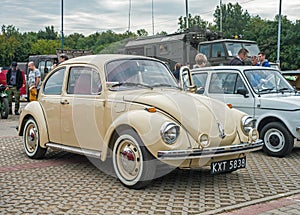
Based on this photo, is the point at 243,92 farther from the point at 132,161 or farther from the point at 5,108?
the point at 5,108

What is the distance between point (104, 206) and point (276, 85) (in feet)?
17.5

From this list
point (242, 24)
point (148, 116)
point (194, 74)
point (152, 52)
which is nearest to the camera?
point (148, 116)

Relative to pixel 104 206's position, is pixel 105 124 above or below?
above

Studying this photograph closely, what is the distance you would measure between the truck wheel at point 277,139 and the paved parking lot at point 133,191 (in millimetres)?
457

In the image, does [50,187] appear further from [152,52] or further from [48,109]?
[152,52]

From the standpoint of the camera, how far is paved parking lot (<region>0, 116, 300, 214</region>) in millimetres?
5047

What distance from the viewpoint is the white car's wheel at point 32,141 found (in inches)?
305

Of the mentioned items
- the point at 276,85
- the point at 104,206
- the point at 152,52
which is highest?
the point at 152,52

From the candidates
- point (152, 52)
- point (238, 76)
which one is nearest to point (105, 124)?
point (238, 76)

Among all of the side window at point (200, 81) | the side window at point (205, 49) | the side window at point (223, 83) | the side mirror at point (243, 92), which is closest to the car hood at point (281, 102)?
the side mirror at point (243, 92)

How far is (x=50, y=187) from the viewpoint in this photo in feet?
19.5

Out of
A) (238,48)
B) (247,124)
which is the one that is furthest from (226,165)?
(238,48)

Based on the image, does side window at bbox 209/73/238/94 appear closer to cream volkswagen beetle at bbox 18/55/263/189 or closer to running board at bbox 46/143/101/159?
cream volkswagen beetle at bbox 18/55/263/189

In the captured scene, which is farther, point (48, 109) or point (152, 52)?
point (152, 52)
